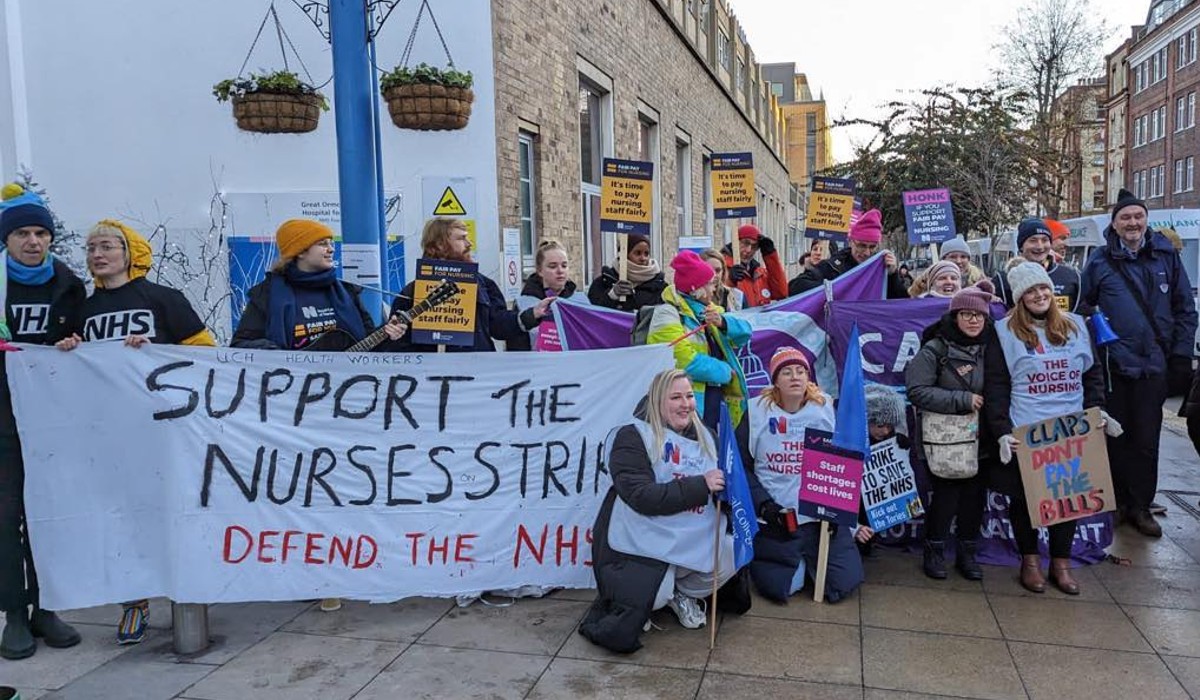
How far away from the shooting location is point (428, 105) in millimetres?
7262

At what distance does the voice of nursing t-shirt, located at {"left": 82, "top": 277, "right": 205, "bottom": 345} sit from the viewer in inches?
163

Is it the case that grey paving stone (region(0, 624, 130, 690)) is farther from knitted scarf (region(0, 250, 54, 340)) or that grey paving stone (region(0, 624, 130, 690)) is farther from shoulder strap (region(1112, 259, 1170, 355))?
shoulder strap (region(1112, 259, 1170, 355))

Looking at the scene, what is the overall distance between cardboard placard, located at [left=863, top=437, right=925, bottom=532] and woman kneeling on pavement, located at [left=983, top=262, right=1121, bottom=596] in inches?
17.4

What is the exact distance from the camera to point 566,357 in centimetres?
450

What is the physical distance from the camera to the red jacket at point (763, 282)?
24.9 feet

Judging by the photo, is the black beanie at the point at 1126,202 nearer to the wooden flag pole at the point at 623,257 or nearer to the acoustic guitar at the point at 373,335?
the wooden flag pole at the point at 623,257

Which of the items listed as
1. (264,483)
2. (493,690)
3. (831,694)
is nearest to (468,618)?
(493,690)

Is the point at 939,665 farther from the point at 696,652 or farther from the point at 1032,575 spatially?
the point at 1032,575

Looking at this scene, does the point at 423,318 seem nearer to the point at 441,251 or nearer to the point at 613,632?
the point at 441,251

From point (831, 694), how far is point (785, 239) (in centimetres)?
3748

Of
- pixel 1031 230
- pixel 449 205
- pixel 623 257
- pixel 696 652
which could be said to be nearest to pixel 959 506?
pixel 696 652

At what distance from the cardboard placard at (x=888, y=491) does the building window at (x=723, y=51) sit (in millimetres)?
17105

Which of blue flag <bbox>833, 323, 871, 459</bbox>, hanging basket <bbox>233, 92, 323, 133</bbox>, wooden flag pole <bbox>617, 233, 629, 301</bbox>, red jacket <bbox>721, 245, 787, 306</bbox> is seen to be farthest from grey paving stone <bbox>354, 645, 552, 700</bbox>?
hanging basket <bbox>233, 92, 323, 133</bbox>

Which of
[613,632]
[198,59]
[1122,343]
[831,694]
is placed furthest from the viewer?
[198,59]
